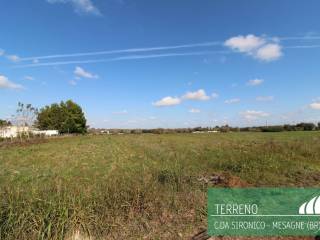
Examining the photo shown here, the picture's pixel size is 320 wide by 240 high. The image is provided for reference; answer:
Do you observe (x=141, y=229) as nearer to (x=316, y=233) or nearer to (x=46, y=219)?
(x=46, y=219)

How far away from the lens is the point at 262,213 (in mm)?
5453

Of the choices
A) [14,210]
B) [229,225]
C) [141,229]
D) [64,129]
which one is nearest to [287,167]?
[229,225]

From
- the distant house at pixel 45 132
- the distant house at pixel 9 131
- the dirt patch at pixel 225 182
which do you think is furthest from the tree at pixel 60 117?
the dirt patch at pixel 225 182

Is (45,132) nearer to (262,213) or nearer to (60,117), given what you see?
(60,117)

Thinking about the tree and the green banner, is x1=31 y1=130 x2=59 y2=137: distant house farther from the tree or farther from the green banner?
the green banner

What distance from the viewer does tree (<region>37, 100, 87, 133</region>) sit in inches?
3081

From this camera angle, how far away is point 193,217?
5.72 meters

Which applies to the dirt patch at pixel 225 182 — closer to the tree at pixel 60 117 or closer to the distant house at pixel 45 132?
the distant house at pixel 45 132

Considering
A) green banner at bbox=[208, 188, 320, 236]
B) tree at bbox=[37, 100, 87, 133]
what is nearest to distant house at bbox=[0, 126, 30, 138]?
tree at bbox=[37, 100, 87, 133]

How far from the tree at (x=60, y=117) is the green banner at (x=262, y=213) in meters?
77.3

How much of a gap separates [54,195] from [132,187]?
1624mm

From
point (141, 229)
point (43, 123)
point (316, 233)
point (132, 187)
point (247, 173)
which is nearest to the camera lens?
point (316, 233)

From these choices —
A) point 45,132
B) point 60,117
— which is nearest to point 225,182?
point 45,132

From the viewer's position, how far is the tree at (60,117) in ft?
257
